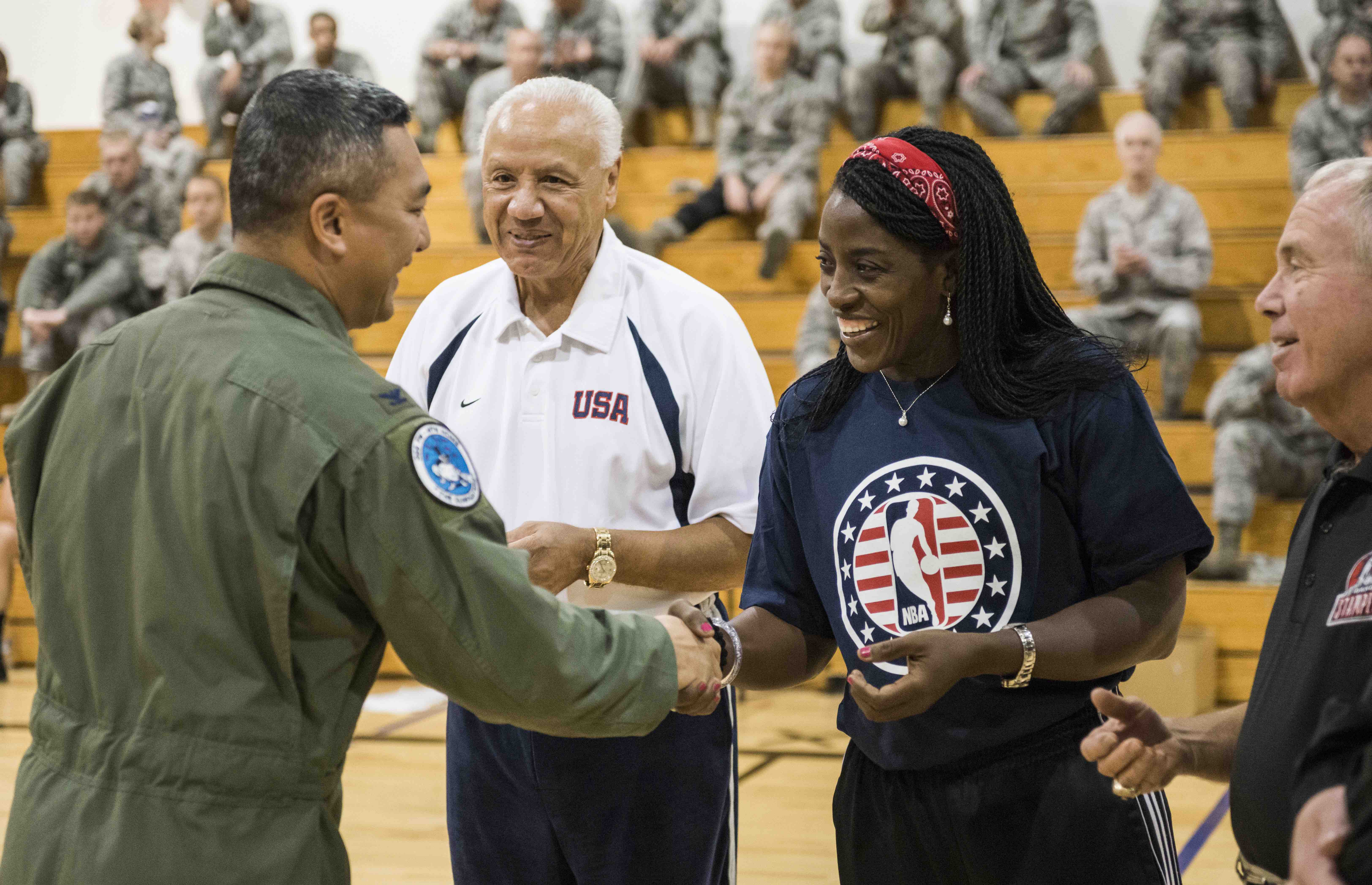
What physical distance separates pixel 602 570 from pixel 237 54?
393 inches

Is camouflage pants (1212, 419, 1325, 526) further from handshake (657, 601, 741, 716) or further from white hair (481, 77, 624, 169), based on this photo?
handshake (657, 601, 741, 716)

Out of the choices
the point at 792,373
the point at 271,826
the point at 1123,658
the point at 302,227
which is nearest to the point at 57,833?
the point at 271,826

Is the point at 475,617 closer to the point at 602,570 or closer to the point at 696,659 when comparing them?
the point at 696,659

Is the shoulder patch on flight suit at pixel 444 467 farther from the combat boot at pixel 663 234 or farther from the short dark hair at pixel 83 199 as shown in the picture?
the short dark hair at pixel 83 199

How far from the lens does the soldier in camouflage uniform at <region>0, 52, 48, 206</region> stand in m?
11.0

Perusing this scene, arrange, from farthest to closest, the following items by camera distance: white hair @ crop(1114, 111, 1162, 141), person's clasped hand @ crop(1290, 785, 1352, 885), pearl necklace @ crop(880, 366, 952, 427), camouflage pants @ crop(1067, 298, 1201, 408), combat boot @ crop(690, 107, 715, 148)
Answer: combat boot @ crop(690, 107, 715, 148)
white hair @ crop(1114, 111, 1162, 141)
camouflage pants @ crop(1067, 298, 1201, 408)
pearl necklace @ crop(880, 366, 952, 427)
person's clasped hand @ crop(1290, 785, 1352, 885)

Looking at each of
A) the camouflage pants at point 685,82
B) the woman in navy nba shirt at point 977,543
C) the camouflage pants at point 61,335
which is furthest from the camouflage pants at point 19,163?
the woman in navy nba shirt at point 977,543

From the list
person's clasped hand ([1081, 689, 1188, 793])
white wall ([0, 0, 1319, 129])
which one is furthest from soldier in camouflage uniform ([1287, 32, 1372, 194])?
person's clasped hand ([1081, 689, 1188, 793])

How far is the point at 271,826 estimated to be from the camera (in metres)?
1.54

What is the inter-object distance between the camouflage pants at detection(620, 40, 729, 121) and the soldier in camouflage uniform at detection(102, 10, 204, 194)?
323 centimetres

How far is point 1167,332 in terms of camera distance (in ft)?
23.2

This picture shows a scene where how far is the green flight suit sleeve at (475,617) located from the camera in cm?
155

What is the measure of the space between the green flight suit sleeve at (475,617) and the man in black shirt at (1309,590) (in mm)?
601

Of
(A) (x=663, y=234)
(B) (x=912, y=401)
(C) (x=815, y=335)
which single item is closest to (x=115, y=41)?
(A) (x=663, y=234)
